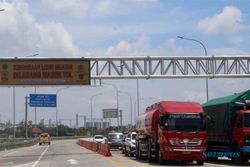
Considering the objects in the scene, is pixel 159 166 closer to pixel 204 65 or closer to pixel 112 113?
pixel 204 65

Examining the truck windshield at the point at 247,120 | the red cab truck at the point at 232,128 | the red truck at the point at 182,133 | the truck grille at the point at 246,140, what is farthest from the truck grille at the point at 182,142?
the truck windshield at the point at 247,120

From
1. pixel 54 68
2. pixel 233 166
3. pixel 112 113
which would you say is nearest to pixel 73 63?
pixel 54 68

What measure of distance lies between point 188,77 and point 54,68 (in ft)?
32.9

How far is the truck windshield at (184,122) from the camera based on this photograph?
29.1m

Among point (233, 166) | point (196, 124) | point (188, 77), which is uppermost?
point (188, 77)

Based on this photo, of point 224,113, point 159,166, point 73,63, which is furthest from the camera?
point 73,63

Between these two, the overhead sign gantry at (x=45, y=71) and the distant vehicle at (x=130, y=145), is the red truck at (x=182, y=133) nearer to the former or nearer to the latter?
the distant vehicle at (x=130, y=145)

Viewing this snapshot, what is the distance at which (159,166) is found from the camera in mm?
28250

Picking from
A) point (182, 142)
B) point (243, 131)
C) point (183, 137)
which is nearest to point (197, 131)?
point (183, 137)

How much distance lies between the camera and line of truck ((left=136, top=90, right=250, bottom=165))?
95.3 feet

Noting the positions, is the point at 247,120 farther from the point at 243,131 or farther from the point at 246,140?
the point at 246,140

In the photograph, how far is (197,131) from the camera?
2912cm

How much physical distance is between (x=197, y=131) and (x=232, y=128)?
2.36 meters

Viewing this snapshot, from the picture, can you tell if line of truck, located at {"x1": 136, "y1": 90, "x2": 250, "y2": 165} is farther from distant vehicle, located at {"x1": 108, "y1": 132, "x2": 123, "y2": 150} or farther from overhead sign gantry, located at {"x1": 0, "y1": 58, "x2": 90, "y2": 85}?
distant vehicle, located at {"x1": 108, "y1": 132, "x2": 123, "y2": 150}
